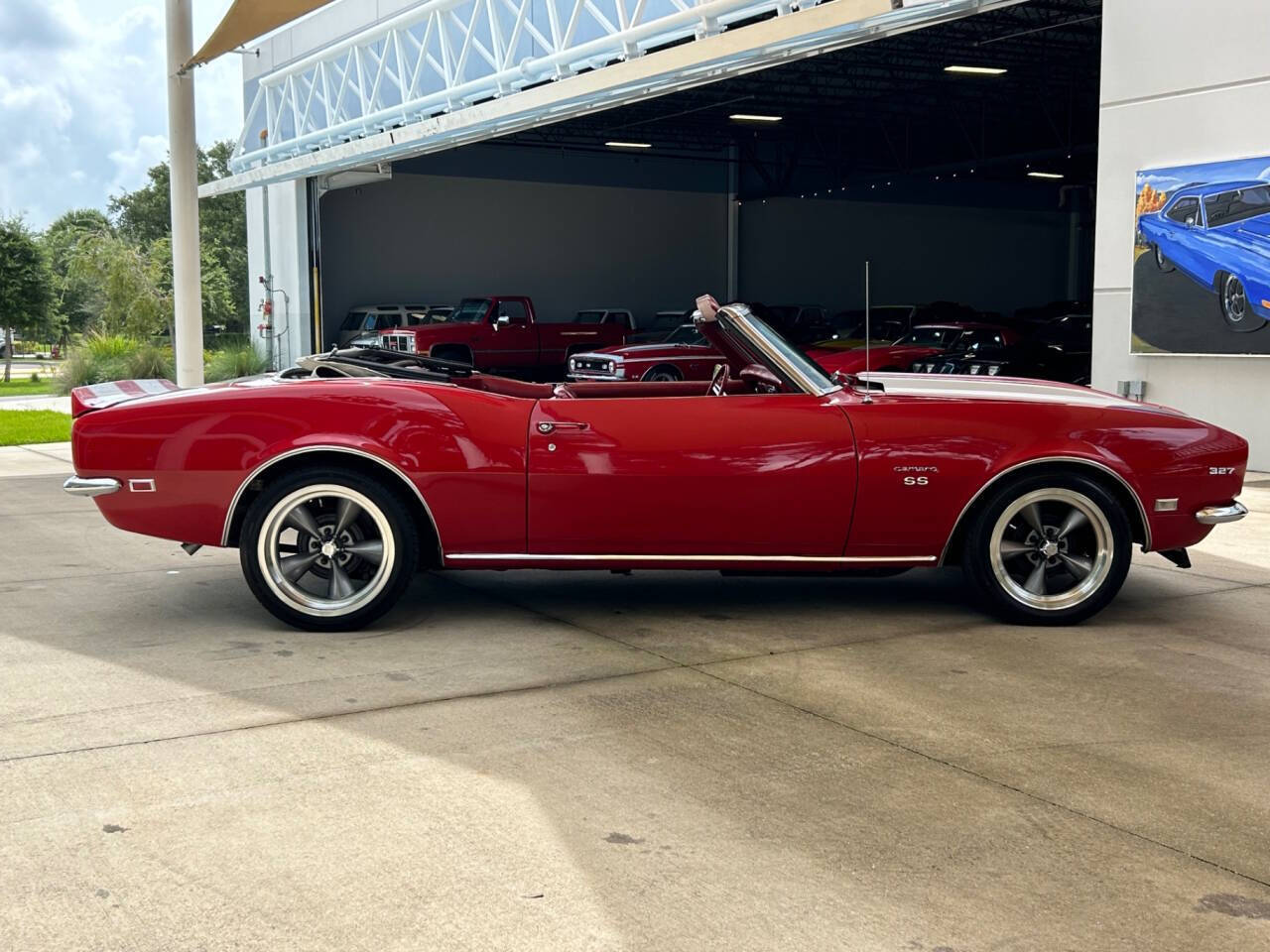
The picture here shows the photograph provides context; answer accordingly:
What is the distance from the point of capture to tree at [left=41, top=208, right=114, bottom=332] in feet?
163

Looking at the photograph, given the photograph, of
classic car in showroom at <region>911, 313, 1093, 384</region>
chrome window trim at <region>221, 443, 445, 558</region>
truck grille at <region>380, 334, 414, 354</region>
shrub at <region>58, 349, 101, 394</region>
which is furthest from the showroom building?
chrome window trim at <region>221, 443, 445, 558</region>

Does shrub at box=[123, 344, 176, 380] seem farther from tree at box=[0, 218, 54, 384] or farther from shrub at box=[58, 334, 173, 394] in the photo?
tree at box=[0, 218, 54, 384]

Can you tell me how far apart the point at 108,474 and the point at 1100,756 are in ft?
13.3

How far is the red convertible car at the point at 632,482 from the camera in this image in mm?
5492

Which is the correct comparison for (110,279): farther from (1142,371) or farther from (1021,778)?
(1021,778)

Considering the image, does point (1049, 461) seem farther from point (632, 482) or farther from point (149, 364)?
point (149, 364)

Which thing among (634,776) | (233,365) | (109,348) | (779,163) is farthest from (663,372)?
(779,163)

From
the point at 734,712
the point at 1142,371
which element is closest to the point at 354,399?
the point at 734,712

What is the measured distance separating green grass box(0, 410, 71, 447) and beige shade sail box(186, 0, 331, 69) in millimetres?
4578

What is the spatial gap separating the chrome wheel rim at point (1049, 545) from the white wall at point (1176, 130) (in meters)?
7.23

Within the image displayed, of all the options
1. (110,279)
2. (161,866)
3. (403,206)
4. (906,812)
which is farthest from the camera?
(110,279)

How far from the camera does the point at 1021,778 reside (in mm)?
3832

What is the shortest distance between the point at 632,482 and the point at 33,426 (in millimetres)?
14562

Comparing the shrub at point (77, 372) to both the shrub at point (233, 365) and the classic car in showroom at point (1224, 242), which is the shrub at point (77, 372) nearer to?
the shrub at point (233, 365)
